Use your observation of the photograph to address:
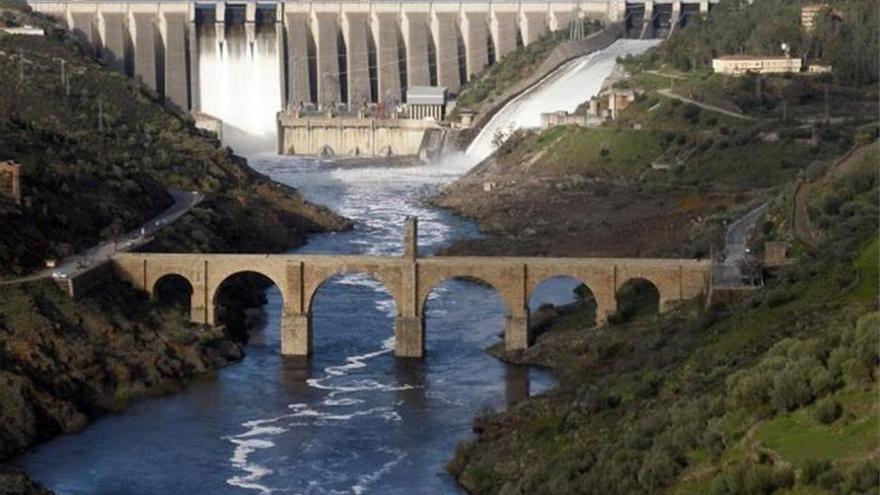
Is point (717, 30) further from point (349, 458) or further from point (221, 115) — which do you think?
point (349, 458)

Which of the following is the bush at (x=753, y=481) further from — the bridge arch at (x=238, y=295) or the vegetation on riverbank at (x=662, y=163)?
the vegetation on riverbank at (x=662, y=163)

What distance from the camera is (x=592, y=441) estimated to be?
5597cm

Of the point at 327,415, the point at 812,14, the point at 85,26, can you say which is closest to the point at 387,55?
the point at 85,26

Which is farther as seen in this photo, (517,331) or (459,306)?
(459,306)

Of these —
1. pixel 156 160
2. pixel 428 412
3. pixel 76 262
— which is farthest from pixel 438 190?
pixel 428 412

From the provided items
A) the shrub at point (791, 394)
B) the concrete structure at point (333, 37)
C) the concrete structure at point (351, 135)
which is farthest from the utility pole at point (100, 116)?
the shrub at point (791, 394)

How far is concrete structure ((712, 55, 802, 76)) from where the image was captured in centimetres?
13225

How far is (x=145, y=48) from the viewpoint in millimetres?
159125

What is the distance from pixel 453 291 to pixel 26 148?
17.6 meters

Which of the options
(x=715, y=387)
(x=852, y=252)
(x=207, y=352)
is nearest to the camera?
(x=715, y=387)

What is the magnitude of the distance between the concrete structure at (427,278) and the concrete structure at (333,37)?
3105 inches

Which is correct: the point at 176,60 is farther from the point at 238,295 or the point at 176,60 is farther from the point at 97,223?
the point at 238,295

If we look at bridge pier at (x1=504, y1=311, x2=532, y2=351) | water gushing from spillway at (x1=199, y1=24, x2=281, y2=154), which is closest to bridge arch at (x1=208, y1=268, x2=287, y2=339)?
bridge pier at (x1=504, y1=311, x2=532, y2=351)

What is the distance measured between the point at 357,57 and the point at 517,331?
85.1 meters
